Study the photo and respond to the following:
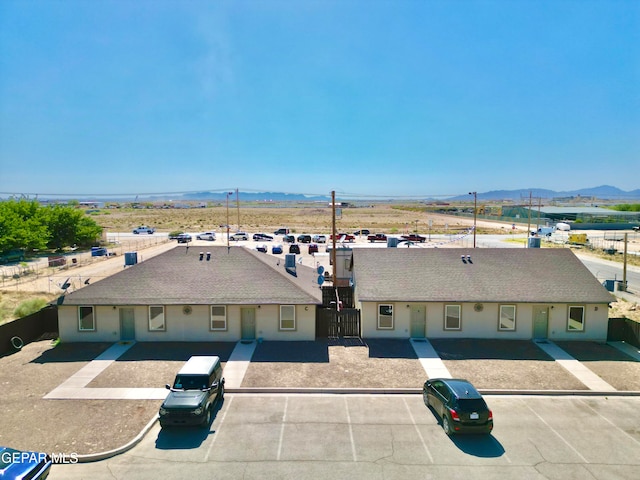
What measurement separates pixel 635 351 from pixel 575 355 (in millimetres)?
3770

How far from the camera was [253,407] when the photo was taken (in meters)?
16.2

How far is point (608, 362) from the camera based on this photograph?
20859 mm

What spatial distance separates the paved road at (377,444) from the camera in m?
12.3

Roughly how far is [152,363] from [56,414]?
4941 millimetres

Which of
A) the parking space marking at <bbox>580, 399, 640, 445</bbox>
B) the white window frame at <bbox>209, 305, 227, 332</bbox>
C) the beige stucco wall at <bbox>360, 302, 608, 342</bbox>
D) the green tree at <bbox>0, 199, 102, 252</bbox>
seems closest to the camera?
the parking space marking at <bbox>580, 399, 640, 445</bbox>

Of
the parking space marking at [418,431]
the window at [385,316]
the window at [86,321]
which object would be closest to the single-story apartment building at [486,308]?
the window at [385,316]

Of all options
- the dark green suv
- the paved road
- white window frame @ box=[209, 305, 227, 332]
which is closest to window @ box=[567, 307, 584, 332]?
the paved road

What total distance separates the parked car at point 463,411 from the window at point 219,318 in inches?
488

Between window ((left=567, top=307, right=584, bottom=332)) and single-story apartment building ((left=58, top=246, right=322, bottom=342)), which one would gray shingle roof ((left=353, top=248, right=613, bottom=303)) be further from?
single-story apartment building ((left=58, top=246, right=322, bottom=342))

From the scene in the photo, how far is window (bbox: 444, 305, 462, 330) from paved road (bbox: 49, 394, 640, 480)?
22.2 feet

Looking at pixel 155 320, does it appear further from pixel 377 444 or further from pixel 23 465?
pixel 377 444

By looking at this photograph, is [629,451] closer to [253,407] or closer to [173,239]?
[253,407]

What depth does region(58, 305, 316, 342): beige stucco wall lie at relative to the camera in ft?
75.2

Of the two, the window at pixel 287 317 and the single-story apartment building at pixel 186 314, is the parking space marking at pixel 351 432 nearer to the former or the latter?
the window at pixel 287 317
